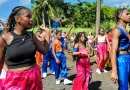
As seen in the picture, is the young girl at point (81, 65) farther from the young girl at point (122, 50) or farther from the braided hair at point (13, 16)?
the braided hair at point (13, 16)

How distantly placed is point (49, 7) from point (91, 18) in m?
24.9

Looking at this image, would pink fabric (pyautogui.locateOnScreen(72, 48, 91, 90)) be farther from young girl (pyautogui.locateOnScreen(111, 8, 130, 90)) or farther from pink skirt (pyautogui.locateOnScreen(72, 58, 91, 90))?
young girl (pyautogui.locateOnScreen(111, 8, 130, 90))

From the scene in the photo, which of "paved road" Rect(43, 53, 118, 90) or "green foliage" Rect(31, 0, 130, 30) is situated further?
"green foliage" Rect(31, 0, 130, 30)

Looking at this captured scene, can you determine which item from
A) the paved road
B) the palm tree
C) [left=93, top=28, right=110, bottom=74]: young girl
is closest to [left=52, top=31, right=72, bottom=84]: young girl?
the paved road

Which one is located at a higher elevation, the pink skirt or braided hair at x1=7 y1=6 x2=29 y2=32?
braided hair at x1=7 y1=6 x2=29 y2=32

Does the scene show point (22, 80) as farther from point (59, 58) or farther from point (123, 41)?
point (59, 58)

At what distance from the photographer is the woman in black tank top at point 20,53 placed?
385cm

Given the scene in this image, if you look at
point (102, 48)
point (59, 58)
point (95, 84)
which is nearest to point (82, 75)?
point (95, 84)

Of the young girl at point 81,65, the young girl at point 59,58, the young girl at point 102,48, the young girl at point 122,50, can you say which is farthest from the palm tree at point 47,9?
the young girl at point 122,50

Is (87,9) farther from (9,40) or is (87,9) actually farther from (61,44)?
(9,40)

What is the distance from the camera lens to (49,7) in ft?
216

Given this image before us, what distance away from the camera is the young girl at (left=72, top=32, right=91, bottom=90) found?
7660 millimetres

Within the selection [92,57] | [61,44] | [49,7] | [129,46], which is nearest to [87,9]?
[49,7]

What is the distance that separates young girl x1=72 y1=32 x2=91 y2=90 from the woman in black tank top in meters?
3.68
